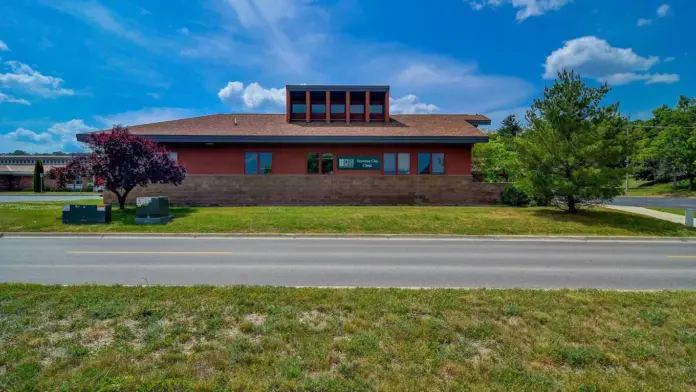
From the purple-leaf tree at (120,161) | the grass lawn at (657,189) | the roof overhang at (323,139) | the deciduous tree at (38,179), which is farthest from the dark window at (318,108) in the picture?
the grass lawn at (657,189)

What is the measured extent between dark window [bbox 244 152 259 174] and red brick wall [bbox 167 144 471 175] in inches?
8.5

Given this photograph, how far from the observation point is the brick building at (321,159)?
22.5 meters

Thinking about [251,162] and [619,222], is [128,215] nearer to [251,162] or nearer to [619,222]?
[251,162]

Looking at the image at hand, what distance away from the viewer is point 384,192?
22875mm

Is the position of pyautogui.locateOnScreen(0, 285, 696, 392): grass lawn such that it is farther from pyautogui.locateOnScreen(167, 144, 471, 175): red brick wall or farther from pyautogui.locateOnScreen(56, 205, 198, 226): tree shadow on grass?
pyautogui.locateOnScreen(167, 144, 471, 175): red brick wall

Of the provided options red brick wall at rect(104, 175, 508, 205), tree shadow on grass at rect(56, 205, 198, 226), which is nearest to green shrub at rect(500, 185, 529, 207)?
red brick wall at rect(104, 175, 508, 205)

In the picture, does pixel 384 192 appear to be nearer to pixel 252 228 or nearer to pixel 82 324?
pixel 252 228

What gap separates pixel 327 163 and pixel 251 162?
5319 mm

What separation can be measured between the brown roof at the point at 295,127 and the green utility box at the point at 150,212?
28.7 ft

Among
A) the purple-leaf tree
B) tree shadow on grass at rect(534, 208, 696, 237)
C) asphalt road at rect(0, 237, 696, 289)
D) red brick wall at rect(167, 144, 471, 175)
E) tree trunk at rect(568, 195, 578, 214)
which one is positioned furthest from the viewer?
red brick wall at rect(167, 144, 471, 175)

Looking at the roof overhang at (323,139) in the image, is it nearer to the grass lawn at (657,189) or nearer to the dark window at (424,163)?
the dark window at (424,163)

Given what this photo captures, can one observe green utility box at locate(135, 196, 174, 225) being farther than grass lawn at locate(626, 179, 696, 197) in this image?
No

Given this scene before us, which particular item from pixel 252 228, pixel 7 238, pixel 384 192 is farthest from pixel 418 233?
pixel 7 238

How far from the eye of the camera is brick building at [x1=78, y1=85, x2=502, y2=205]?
2252 cm
